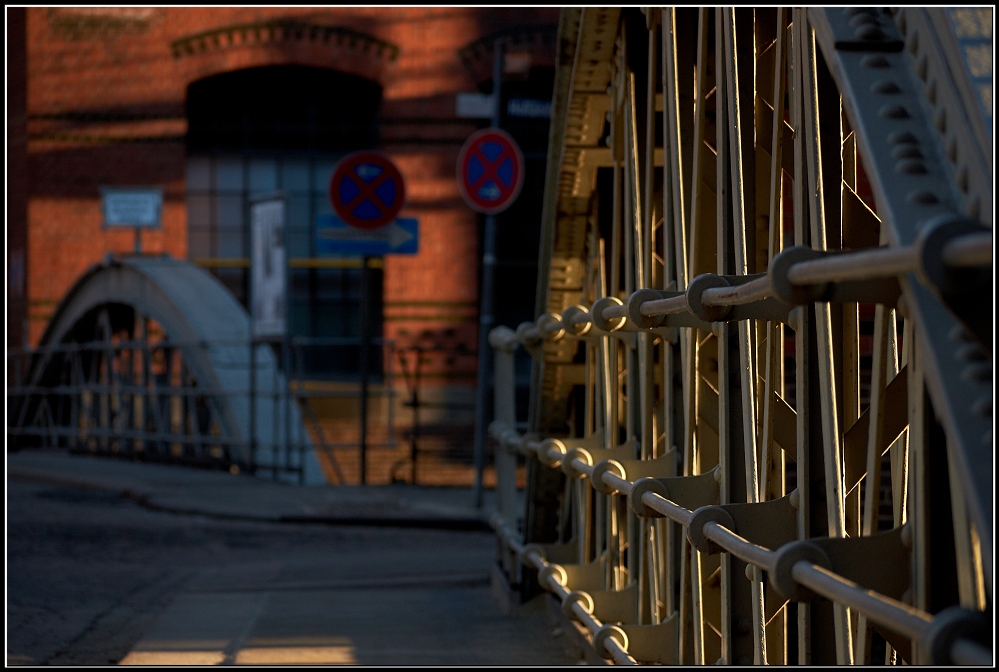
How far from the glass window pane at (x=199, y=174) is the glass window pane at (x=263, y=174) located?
0.63 meters

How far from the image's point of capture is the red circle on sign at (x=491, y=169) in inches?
413

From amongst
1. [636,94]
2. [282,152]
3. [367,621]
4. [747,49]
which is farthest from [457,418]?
[747,49]

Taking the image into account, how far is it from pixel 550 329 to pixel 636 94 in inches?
33.3

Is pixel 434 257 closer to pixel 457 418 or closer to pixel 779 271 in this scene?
pixel 457 418

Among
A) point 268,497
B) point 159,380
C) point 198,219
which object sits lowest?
point 268,497

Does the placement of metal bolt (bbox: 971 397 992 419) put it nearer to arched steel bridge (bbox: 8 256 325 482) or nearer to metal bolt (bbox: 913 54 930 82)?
metal bolt (bbox: 913 54 930 82)

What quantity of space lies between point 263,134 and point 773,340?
61.3ft

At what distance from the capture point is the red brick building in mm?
19938

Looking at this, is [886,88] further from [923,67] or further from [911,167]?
[911,167]

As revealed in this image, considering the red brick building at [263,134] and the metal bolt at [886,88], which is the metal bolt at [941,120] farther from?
the red brick building at [263,134]

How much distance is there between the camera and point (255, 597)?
604cm

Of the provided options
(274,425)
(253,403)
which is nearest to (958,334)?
(274,425)

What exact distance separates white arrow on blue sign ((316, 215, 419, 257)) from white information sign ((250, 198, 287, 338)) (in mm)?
1389

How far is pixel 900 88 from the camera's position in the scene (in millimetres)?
1714
